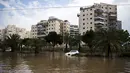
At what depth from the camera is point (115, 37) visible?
38.5m

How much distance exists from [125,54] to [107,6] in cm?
6136

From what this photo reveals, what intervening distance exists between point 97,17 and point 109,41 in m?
54.0

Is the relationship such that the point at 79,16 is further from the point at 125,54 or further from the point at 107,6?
the point at 125,54

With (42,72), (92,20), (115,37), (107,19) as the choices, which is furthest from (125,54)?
(107,19)

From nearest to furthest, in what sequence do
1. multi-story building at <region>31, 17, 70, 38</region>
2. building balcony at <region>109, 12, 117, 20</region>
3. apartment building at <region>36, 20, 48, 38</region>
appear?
1. building balcony at <region>109, 12, 117, 20</region>
2. multi-story building at <region>31, 17, 70, 38</region>
3. apartment building at <region>36, 20, 48, 38</region>

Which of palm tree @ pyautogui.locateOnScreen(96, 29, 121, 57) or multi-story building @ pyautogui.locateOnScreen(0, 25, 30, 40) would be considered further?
multi-story building @ pyautogui.locateOnScreen(0, 25, 30, 40)

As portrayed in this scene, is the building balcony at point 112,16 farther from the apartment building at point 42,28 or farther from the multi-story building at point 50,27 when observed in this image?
the apartment building at point 42,28

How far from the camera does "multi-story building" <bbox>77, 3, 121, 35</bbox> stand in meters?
91.1

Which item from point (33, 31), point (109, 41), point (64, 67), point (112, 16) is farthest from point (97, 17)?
point (64, 67)

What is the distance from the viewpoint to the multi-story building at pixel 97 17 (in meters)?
91.1

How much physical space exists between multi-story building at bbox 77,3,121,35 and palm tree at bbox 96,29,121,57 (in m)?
50.4

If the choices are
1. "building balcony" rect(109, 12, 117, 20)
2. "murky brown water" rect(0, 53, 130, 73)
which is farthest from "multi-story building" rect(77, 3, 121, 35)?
"murky brown water" rect(0, 53, 130, 73)

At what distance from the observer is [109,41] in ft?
125

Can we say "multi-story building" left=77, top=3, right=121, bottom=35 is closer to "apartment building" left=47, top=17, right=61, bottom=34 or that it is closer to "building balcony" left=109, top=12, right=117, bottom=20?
"building balcony" left=109, top=12, right=117, bottom=20
